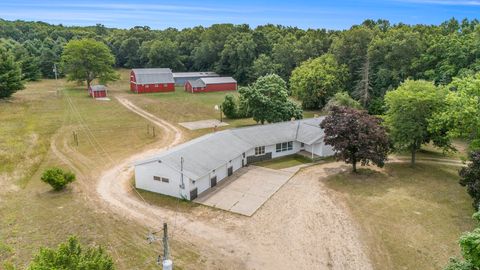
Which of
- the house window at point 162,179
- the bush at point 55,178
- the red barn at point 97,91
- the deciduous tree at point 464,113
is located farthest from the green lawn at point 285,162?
the red barn at point 97,91

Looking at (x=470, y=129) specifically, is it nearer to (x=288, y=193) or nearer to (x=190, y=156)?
(x=288, y=193)

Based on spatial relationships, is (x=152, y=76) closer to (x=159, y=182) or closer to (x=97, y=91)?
(x=97, y=91)

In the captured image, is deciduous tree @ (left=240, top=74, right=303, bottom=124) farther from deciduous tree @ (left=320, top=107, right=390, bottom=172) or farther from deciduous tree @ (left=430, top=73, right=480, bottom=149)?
deciduous tree @ (left=430, top=73, right=480, bottom=149)

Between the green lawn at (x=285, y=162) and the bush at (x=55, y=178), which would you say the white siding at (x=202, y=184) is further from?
the bush at (x=55, y=178)

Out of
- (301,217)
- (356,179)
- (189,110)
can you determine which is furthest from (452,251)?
(189,110)

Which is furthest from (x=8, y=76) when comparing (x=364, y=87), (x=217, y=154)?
(x=364, y=87)
